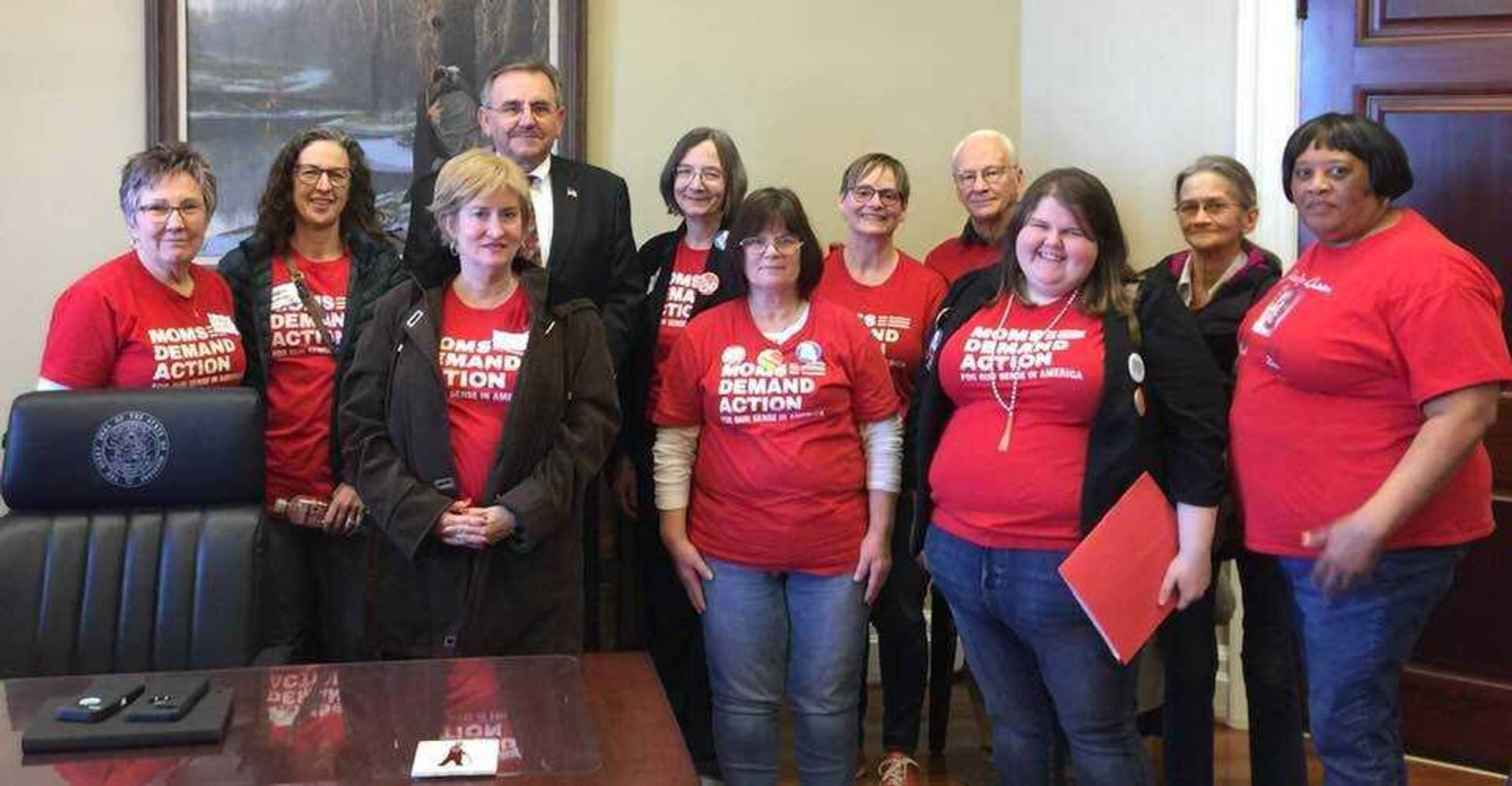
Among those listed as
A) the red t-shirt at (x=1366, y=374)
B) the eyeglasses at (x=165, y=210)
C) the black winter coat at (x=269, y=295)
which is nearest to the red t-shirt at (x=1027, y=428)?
the red t-shirt at (x=1366, y=374)

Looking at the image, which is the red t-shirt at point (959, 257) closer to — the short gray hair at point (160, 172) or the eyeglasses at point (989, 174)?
the eyeglasses at point (989, 174)

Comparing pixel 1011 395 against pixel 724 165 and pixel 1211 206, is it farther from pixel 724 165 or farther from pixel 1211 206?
pixel 724 165

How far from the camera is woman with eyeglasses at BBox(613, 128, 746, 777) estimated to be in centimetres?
317

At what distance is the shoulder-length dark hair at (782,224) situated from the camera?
2684 mm

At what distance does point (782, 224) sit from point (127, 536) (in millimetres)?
1241

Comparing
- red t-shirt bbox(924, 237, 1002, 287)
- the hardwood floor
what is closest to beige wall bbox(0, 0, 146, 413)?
red t-shirt bbox(924, 237, 1002, 287)

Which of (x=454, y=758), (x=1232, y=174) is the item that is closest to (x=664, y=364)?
(x=1232, y=174)

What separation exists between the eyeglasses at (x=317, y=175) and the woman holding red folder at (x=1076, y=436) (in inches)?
53.7

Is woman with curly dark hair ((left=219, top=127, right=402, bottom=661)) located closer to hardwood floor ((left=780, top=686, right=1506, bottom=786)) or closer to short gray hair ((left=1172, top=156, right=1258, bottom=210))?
hardwood floor ((left=780, top=686, right=1506, bottom=786))

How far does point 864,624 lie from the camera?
109 inches

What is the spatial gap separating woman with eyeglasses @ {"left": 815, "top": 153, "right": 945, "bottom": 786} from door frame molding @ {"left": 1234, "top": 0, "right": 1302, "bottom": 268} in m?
0.92

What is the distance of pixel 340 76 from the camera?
3.63 metres

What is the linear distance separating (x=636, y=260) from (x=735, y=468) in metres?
0.73

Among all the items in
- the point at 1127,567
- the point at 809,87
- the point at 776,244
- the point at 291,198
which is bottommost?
the point at 1127,567
